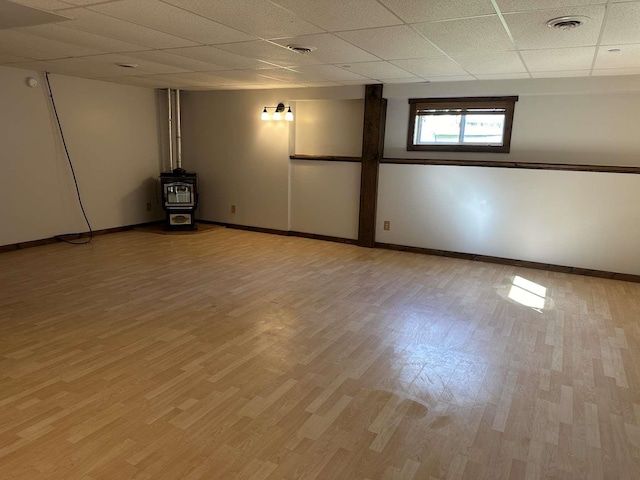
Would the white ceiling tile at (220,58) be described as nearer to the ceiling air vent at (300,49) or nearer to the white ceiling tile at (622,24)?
the ceiling air vent at (300,49)

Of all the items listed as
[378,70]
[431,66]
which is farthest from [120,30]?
[431,66]

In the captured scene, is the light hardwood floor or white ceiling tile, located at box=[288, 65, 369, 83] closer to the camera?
the light hardwood floor

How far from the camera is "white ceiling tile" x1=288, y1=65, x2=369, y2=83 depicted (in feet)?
14.6

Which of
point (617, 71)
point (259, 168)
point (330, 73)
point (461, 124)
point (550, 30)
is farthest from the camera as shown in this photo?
point (259, 168)

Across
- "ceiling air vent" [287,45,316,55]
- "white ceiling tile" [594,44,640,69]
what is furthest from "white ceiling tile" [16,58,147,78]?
"white ceiling tile" [594,44,640,69]

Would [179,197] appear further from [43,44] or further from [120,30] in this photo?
[120,30]

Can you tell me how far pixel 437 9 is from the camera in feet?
8.25

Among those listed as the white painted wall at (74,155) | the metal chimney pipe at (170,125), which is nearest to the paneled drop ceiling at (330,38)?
the white painted wall at (74,155)

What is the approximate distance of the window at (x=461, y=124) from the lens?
5199 mm

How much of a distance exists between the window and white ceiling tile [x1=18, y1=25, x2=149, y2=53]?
341 centimetres

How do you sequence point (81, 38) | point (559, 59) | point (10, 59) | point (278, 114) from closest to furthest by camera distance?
point (81, 38) < point (559, 59) < point (10, 59) < point (278, 114)

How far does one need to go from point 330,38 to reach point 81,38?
6.67ft

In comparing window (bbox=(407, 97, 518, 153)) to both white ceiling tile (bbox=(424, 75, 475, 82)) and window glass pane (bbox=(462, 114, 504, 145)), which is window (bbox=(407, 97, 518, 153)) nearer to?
window glass pane (bbox=(462, 114, 504, 145))

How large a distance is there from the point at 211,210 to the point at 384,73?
153 inches
